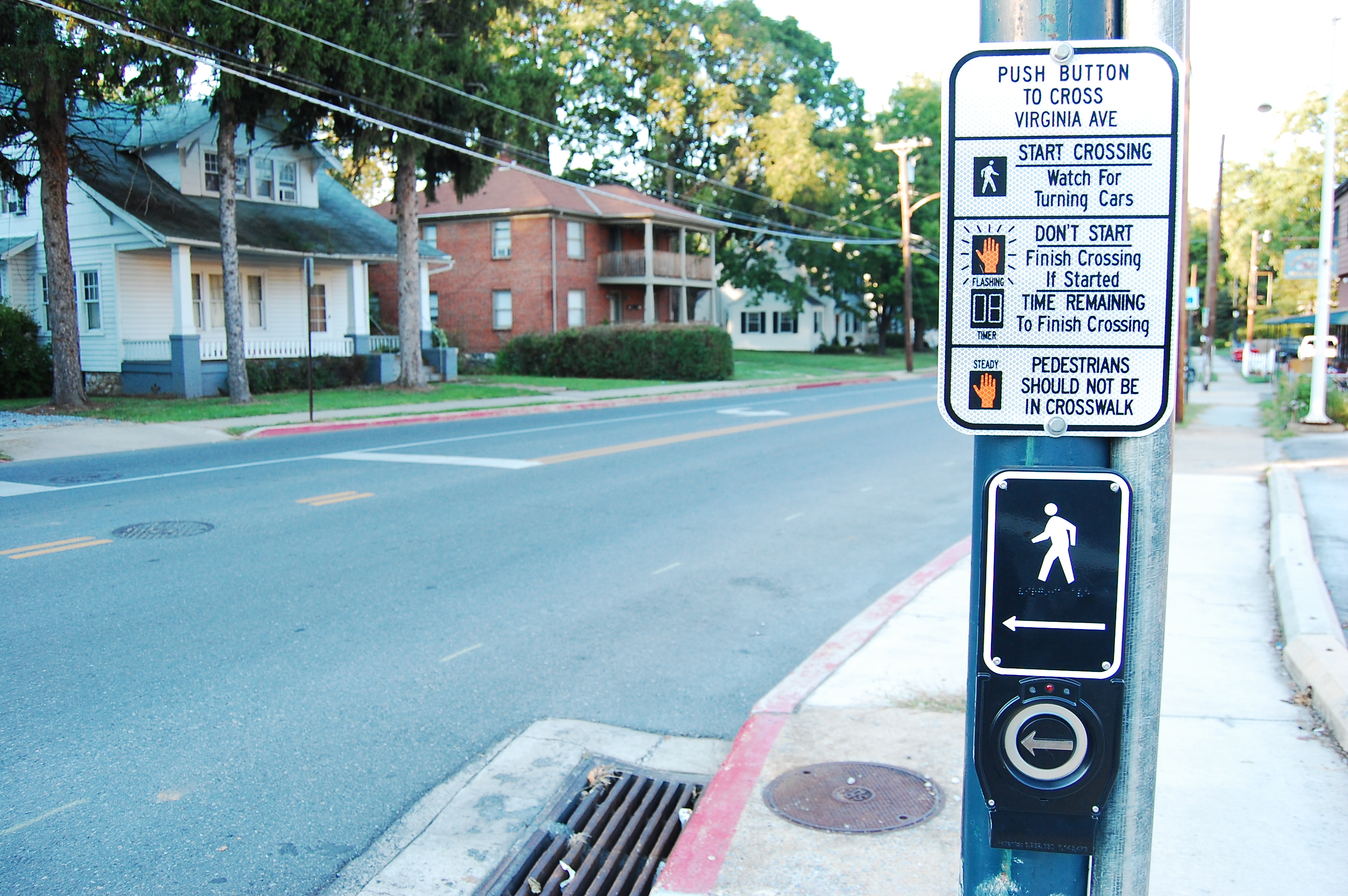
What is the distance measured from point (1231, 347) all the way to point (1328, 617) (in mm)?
90150

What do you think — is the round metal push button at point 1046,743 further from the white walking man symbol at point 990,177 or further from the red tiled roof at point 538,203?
the red tiled roof at point 538,203

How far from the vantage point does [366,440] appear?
16188 mm

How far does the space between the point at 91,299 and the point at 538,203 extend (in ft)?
59.3

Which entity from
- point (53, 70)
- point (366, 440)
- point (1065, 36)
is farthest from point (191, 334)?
point (1065, 36)

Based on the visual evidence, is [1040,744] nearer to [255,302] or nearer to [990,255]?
[990,255]

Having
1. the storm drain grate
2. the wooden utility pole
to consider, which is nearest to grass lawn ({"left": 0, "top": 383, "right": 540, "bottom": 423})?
the storm drain grate

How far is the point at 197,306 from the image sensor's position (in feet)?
86.0

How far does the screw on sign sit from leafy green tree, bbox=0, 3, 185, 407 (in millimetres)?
19204

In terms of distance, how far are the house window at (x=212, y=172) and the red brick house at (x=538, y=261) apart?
10.7m

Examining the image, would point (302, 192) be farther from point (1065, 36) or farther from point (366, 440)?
point (1065, 36)

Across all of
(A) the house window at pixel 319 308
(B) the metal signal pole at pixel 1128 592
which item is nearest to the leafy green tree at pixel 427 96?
(A) the house window at pixel 319 308

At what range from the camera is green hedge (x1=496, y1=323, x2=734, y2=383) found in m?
33.5

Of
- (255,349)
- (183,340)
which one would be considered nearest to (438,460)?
(183,340)

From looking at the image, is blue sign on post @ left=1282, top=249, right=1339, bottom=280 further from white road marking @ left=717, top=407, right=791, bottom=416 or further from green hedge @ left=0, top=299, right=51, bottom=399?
green hedge @ left=0, top=299, right=51, bottom=399
